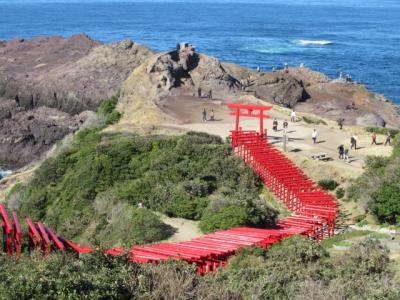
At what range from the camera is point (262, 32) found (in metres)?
124

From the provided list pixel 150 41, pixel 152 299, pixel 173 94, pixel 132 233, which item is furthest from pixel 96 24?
pixel 152 299

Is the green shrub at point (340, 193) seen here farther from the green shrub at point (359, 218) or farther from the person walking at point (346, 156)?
the person walking at point (346, 156)

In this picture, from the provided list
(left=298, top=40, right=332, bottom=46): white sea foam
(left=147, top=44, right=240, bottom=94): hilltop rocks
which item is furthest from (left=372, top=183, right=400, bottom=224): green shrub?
(left=298, top=40, right=332, bottom=46): white sea foam

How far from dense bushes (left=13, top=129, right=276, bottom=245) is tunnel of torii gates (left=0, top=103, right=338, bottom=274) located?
2.41 feet

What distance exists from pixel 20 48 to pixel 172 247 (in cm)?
6474

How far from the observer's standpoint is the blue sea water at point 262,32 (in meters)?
85.8

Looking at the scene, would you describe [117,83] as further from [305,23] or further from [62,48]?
[305,23]

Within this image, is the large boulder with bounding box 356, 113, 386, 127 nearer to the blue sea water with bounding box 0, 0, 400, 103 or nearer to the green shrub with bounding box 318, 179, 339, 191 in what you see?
the green shrub with bounding box 318, 179, 339, 191

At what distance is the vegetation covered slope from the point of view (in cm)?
1068

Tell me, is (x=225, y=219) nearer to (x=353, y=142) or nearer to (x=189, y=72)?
(x=353, y=142)

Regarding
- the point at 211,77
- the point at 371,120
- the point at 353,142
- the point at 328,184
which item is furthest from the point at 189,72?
the point at 328,184

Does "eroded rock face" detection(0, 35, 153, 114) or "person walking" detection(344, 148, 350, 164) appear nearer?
"person walking" detection(344, 148, 350, 164)

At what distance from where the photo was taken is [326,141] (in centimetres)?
3256

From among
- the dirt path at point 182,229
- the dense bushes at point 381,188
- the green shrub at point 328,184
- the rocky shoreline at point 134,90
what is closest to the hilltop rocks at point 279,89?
the rocky shoreline at point 134,90
